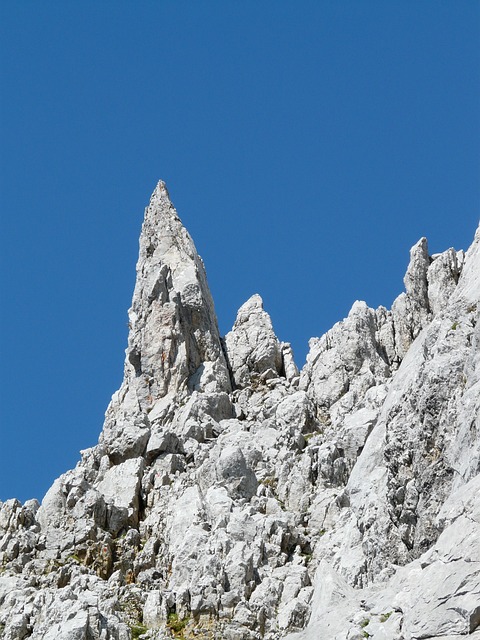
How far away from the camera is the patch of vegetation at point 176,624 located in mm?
76213

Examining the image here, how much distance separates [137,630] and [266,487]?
722 inches

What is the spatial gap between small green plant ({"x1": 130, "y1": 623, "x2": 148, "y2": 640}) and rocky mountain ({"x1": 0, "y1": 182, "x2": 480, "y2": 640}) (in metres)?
0.13

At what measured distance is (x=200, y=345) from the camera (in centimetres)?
11956

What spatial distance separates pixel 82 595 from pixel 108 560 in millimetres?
11570

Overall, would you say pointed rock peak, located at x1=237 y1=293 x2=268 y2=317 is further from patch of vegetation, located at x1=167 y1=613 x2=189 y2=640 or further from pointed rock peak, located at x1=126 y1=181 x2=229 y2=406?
patch of vegetation, located at x1=167 y1=613 x2=189 y2=640

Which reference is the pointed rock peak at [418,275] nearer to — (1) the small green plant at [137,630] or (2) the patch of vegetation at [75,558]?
(2) the patch of vegetation at [75,558]

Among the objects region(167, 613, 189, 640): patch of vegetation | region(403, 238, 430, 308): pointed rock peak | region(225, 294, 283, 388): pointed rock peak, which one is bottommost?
region(167, 613, 189, 640): patch of vegetation

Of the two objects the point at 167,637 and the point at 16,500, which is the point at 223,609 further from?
the point at 16,500

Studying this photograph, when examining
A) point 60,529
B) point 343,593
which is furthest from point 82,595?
point 343,593

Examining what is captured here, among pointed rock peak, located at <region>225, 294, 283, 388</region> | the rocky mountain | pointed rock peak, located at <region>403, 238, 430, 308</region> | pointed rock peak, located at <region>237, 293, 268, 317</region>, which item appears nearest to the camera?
the rocky mountain

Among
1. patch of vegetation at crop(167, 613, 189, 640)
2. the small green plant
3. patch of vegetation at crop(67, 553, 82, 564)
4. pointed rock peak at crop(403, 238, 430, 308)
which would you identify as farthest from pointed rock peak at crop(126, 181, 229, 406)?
the small green plant

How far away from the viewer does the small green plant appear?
249 ft

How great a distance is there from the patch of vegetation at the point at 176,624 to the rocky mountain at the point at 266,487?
Result: 24cm

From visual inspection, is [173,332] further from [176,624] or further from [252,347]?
[176,624]
